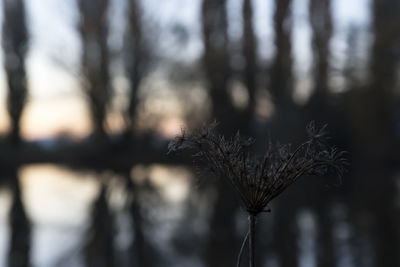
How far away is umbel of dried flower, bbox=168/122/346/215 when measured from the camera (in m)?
2.65

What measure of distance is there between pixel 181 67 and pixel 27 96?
9304mm

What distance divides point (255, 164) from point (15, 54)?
25.6 m

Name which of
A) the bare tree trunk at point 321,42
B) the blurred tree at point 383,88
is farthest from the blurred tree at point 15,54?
the blurred tree at point 383,88

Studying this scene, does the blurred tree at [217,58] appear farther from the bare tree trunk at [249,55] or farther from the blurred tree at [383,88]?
the blurred tree at [383,88]

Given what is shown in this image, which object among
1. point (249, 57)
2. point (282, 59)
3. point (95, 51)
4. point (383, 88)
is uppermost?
point (95, 51)

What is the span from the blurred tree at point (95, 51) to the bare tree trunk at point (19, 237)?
32.6ft

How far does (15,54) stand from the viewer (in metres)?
26.2

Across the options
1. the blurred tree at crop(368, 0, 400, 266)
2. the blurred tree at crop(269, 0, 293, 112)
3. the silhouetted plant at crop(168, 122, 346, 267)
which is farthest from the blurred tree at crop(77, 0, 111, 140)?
the silhouetted plant at crop(168, 122, 346, 267)

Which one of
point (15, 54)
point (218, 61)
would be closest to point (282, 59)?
point (218, 61)

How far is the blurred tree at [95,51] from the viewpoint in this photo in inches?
856

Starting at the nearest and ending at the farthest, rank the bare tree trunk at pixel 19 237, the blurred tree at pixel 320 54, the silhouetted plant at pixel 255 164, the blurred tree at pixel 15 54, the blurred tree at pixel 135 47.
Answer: the silhouetted plant at pixel 255 164 → the bare tree trunk at pixel 19 237 → the blurred tree at pixel 320 54 → the blurred tree at pixel 135 47 → the blurred tree at pixel 15 54

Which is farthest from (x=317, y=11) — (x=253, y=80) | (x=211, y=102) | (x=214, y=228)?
(x=214, y=228)

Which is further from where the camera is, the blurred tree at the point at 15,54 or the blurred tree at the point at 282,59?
the blurred tree at the point at 15,54

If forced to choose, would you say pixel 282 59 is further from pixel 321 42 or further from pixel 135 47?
pixel 135 47
